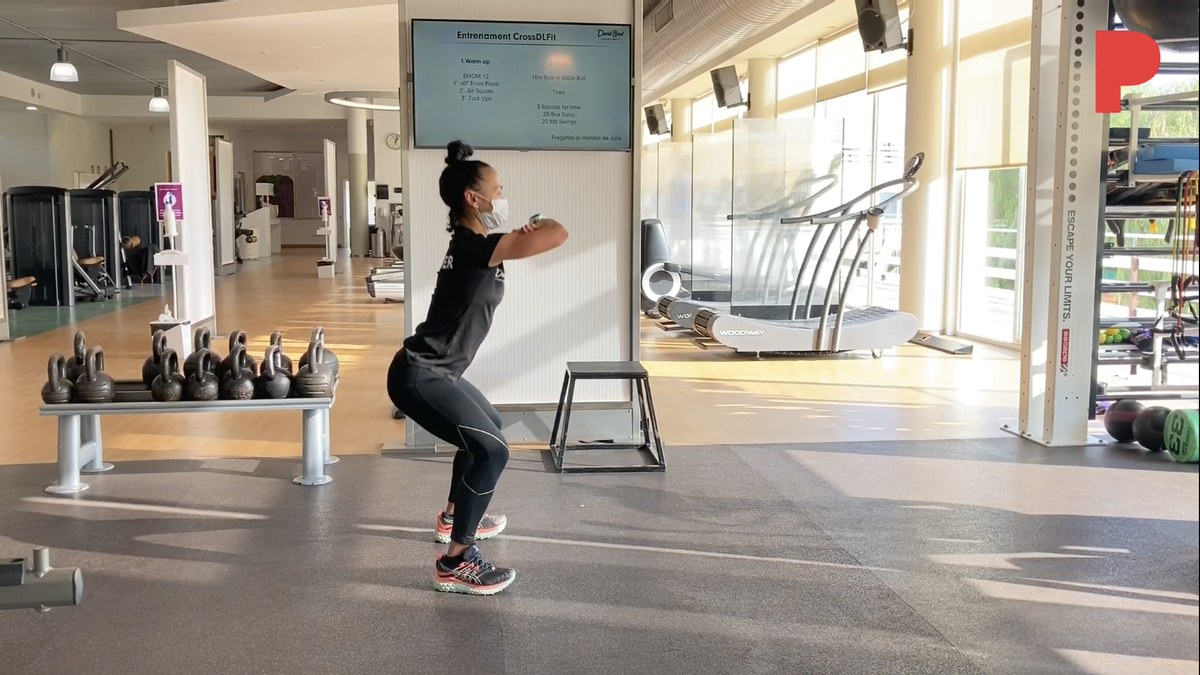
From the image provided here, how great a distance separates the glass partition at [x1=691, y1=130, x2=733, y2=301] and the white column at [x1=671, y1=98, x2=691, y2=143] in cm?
834

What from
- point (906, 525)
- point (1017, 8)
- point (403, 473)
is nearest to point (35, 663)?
point (403, 473)

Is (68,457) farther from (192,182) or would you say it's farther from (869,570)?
(192,182)

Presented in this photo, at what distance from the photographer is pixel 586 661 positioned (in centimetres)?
284

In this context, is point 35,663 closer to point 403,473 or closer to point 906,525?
point 403,473

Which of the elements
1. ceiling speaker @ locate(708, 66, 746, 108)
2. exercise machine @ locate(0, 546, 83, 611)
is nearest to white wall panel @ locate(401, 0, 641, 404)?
exercise machine @ locate(0, 546, 83, 611)

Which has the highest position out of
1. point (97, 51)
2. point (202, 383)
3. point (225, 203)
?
point (97, 51)

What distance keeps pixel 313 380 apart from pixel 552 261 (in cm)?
140

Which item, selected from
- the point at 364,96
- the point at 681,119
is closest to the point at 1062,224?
the point at 364,96

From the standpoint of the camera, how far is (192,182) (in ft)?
29.0

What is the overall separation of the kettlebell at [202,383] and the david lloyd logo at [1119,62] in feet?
14.2

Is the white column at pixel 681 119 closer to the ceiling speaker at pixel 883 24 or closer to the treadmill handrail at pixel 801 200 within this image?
the treadmill handrail at pixel 801 200

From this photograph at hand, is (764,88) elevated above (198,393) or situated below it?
above

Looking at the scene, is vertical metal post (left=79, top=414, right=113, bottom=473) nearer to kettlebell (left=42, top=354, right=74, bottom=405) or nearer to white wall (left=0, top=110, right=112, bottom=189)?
kettlebell (left=42, top=354, right=74, bottom=405)

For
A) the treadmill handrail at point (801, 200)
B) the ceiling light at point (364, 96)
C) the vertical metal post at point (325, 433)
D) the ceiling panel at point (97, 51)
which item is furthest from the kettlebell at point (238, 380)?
the ceiling light at point (364, 96)
